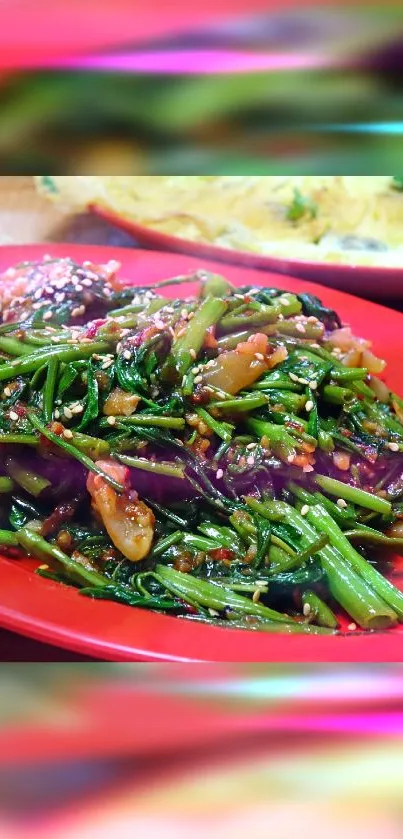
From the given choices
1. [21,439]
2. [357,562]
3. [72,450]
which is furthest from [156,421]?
[357,562]

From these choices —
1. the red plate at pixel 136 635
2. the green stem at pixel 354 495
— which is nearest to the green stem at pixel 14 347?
the red plate at pixel 136 635

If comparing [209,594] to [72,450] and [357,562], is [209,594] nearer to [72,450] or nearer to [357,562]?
[357,562]

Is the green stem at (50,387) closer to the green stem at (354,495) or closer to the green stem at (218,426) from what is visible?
the green stem at (218,426)

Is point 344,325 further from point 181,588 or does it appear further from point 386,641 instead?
point 386,641

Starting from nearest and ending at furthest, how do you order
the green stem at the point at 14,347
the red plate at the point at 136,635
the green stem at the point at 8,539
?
the red plate at the point at 136,635 < the green stem at the point at 8,539 < the green stem at the point at 14,347

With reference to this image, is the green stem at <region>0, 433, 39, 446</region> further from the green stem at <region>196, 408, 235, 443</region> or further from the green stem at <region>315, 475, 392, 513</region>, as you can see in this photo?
the green stem at <region>315, 475, 392, 513</region>
